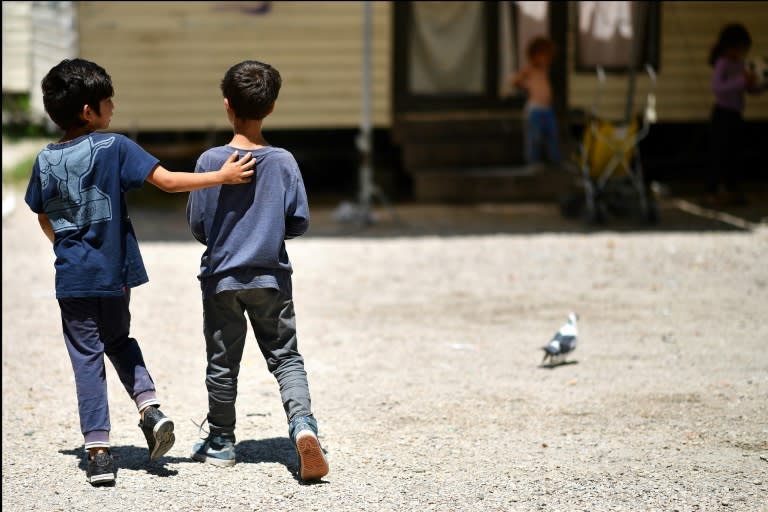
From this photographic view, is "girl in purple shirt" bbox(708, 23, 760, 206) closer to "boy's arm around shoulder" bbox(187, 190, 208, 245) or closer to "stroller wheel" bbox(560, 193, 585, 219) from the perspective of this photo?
"stroller wheel" bbox(560, 193, 585, 219)

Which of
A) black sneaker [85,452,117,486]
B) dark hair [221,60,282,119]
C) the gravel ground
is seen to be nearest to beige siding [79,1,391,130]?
the gravel ground

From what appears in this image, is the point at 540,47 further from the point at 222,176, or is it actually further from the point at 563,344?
the point at 222,176

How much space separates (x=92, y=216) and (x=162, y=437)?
887 millimetres

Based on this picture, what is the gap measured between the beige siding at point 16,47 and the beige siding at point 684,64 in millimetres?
7225

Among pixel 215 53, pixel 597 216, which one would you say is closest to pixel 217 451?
pixel 597 216

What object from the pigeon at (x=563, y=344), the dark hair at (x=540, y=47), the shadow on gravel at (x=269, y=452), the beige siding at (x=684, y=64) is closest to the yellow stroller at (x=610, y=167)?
the dark hair at (x=540, y=47)

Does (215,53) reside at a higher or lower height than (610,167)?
higher

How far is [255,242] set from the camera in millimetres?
4508

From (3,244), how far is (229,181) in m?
6.95

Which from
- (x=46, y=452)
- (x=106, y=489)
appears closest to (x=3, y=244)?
(x=46, y=452)

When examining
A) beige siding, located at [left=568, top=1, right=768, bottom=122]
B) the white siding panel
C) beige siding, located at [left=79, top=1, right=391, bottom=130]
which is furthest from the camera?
beige siding, located at [left=568, top=1, right=768, bottom=122]

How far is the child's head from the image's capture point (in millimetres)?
12766

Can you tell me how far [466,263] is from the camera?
386 inches

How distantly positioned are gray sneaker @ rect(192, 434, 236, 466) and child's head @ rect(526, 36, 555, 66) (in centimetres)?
872
